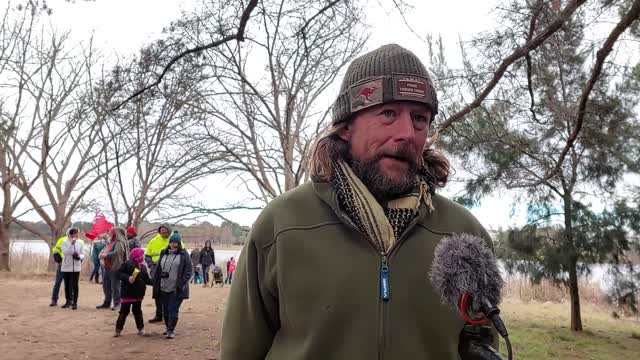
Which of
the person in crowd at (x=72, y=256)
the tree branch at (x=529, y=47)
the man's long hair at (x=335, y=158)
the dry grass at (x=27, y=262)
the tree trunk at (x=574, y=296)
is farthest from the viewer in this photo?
the dry grass at (x=27, y=262)

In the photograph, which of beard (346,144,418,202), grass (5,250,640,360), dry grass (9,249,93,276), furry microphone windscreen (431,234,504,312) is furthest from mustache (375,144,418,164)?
dry grass (9,249,93,276)

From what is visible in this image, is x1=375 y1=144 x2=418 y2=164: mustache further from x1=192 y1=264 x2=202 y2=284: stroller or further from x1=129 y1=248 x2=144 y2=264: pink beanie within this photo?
x1=192 y1=264 x2=202 y2=284: stroller

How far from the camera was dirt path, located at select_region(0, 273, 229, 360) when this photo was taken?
21.4 feet

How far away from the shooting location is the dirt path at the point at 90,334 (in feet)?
21.4

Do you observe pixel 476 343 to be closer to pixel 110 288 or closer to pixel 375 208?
pixel 375 208

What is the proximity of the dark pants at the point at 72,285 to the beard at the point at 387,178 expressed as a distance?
974cm

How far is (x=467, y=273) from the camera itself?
1012 millimetres

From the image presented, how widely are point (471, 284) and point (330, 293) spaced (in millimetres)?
430

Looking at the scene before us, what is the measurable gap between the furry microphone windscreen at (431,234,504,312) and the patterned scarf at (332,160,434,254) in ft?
0.96

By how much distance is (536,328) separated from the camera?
1062 cm

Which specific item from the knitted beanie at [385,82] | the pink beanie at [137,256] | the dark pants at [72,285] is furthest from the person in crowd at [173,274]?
the knitted beanie at [385,82]

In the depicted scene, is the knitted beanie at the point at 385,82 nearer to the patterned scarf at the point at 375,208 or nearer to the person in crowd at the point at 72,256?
the patterned scarf at the point at 375,208

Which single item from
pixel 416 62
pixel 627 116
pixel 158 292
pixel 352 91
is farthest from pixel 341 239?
pixel 627 116

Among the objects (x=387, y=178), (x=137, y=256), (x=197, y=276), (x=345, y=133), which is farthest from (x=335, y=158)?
(x=197, y=276)
